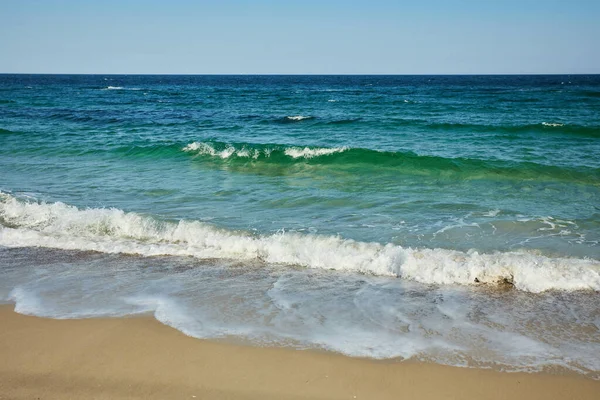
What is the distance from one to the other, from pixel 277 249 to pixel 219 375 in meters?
3.41

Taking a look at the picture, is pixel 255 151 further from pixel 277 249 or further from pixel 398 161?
Result: pixel 277 249

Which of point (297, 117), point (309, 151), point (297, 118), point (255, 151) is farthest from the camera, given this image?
point (297, 117)

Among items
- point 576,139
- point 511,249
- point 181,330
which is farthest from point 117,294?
point 576,139

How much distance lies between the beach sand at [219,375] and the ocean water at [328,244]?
240 mm

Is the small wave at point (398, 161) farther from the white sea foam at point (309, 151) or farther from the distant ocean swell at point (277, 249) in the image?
the distant ocean swell at point (277, 249)

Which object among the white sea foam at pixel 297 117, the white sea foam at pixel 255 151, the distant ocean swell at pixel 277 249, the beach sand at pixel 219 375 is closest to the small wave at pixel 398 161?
the white sea foam at pixel 255 151

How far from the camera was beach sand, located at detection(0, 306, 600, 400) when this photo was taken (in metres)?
3.99

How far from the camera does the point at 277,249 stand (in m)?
7.55

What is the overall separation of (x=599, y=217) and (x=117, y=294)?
869 centimetres

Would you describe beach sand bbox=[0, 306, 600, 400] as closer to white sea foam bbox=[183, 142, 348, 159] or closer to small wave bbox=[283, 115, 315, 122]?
white sea foam bbox=[183, 142, 348, 159]

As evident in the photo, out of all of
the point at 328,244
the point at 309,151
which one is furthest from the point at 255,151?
the point at 328,244

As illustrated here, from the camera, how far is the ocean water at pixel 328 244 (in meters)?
5.14

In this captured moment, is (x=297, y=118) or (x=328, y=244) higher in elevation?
(x=297, y=118)

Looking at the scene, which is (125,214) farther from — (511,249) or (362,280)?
(511,249)
